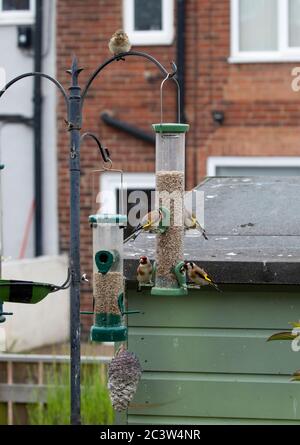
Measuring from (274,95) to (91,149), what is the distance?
1735 mm

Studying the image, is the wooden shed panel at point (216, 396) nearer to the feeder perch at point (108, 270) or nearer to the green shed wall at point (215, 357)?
the green shed wall at point (215, 357)

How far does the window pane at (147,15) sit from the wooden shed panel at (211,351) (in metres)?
6.99

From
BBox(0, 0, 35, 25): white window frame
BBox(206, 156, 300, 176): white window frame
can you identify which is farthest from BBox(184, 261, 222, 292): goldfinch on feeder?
BBox(0, 0, 35, 25): white window frame

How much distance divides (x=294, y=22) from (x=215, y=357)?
7.00 m

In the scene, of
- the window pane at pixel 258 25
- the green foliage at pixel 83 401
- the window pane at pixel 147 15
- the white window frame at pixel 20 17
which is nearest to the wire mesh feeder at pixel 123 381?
the green foliage at pixel 83 401

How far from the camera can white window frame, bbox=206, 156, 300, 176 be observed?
11070 mm

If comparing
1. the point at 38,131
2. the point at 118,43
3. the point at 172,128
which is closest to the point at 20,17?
the point at 38,131

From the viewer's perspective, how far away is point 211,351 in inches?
186

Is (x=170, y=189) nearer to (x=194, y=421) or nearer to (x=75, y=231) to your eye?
(x=75, y=231)

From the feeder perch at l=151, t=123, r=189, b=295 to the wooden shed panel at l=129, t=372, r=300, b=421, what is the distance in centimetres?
45

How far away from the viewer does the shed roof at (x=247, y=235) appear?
15.1ft

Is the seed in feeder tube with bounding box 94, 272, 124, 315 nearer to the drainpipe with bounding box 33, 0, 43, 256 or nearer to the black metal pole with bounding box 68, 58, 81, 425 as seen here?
the black metal pole with bounding box 68, 58, 81, 425

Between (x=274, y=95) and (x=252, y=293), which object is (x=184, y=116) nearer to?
(x=274, y=95)
